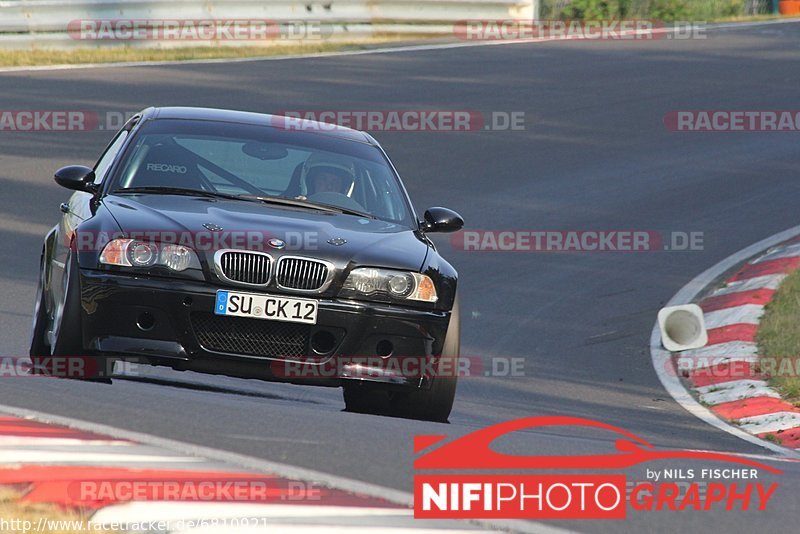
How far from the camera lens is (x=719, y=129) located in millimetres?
17750

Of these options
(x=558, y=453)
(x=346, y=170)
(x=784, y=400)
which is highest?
(x=346, y=170)

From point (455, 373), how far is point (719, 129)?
11780 mm

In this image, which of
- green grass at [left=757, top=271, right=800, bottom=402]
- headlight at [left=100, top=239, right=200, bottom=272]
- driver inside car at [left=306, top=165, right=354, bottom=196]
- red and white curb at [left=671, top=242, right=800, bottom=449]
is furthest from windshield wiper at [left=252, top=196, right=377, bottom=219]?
green grass at [left=757, top=271, right=800, bottom=402]

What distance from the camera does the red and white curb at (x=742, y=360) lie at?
8.20 metres

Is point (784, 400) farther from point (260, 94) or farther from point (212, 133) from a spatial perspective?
point (260, 94)

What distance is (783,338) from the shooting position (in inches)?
380

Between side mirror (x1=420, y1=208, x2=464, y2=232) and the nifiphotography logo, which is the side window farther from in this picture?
the nifiphotography logo

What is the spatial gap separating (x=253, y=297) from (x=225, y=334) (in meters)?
0.21

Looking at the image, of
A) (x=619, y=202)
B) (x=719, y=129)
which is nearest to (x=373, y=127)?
(x=619, y=202)

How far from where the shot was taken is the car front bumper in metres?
6.28

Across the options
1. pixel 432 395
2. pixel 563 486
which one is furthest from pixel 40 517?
pixel 432 395

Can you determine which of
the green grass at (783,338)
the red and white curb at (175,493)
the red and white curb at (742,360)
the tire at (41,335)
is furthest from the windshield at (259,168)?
the green grass at (783,338)

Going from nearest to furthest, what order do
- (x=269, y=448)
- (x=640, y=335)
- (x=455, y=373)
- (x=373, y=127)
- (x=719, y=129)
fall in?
(x=269, y=448)
(x=455, y=373)
(x=640, y=335)
(x=373, y=127)
(x=719, y=129)

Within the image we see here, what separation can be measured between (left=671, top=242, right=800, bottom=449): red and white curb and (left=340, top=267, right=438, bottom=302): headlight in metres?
2.38
